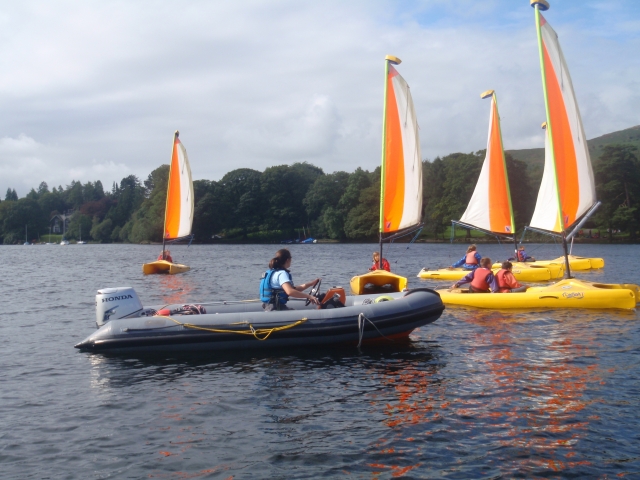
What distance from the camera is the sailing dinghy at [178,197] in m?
32.8

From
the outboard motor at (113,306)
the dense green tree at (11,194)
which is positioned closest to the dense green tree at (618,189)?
the outboard motor at (113,306)

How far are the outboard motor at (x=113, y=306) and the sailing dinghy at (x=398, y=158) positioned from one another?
31.3 feet

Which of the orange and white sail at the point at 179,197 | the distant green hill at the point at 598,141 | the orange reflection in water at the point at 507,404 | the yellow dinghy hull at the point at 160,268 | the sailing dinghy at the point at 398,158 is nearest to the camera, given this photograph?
the orange reflection in water at the point at 507,404

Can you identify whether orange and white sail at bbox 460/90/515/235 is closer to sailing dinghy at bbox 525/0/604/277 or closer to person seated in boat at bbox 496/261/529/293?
sailing dinghy at bbox 525/0/604/277

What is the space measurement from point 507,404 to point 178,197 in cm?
2794

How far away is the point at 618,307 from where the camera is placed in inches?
551

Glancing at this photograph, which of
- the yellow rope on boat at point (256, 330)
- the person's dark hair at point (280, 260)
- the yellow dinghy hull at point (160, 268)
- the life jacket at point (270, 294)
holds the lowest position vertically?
the yellow rope on boat at point (256, 330)

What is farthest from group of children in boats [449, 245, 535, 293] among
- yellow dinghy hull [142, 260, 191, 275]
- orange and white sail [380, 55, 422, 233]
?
yellow dinghy hull [142, 260, 191, 275]

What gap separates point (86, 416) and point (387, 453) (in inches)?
146

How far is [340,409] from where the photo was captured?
24.7 feet

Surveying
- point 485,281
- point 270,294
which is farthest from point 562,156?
point 270,294

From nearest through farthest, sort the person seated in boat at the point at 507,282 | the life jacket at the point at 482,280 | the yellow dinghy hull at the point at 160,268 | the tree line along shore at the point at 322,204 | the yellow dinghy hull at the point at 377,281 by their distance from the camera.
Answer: the person seated in boat at the point at 507,282, the life jacket at the point at 482,280, the yellow dinghy hull at the point at 377,281, the yellow dinghy hull at the point at 160,268, the tree line along shore at the point at 322,204

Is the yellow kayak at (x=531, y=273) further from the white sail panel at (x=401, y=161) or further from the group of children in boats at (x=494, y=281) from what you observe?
the group of children in boats at (x=494, y=281)

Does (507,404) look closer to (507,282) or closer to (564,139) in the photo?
(507,282)
